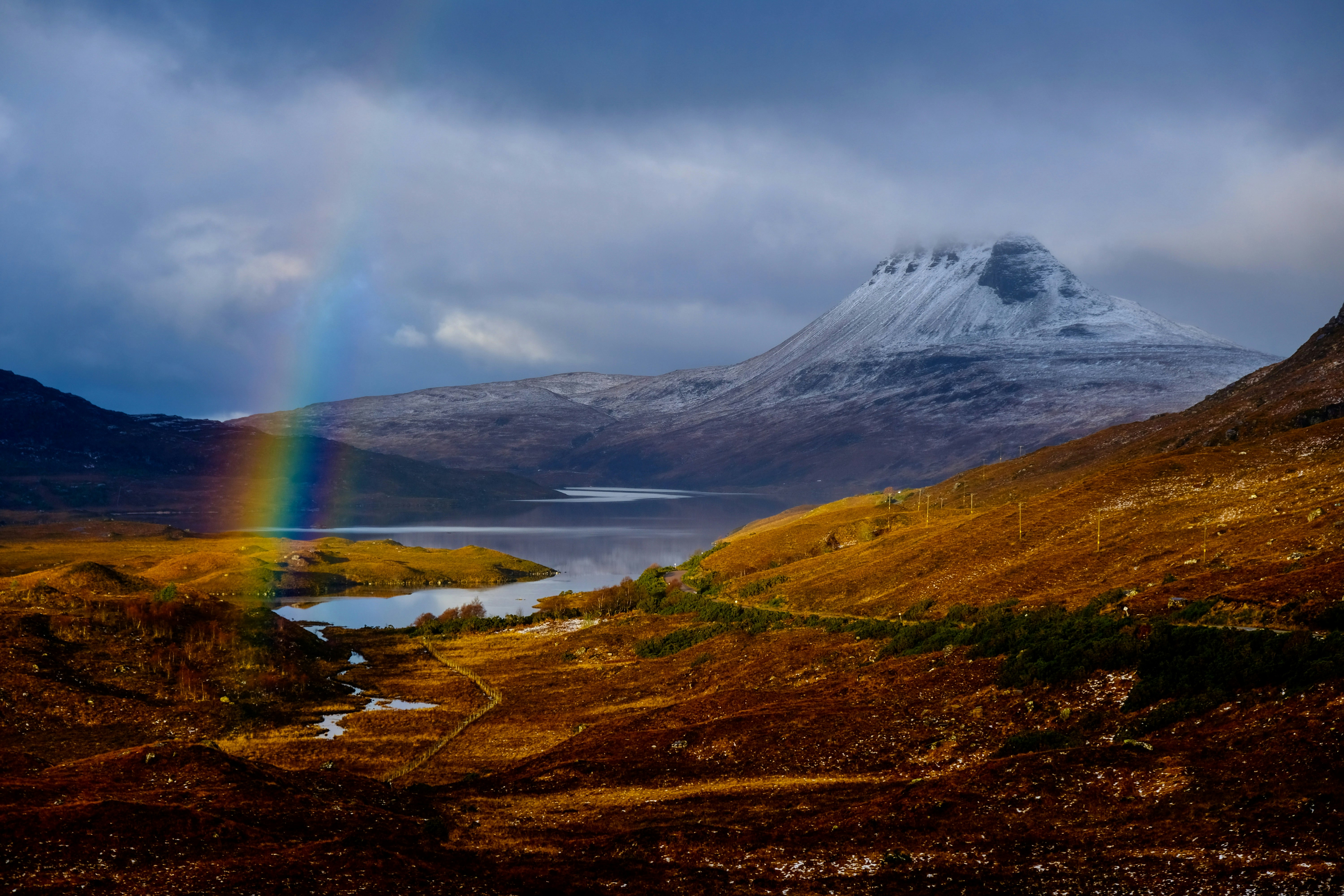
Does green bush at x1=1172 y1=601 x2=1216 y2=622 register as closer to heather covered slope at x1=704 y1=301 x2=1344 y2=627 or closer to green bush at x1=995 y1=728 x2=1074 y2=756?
heather covered slope at x1=704 y1=301 x2=1344 y2=627

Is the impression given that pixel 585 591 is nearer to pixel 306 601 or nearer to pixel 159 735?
pixel 306 601

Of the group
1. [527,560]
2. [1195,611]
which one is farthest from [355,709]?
[527,560]

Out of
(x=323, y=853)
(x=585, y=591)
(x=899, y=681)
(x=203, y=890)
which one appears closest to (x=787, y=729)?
(x=899, y=681)

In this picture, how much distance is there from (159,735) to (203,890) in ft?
81.7

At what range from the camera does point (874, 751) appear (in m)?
29.2

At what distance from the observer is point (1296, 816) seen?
1733cm

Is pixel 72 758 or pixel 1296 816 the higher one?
pixel 1296 816

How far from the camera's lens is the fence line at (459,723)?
36656 millimetres

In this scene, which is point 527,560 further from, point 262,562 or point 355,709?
point 355,709

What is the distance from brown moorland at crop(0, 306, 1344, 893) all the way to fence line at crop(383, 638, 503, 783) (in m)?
0.55

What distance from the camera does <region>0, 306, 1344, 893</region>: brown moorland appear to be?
18641 millimetres

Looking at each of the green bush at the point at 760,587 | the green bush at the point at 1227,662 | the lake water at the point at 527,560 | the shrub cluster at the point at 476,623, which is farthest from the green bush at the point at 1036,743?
the lake water at the point at 527,560

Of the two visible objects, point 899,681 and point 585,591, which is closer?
point 899,681

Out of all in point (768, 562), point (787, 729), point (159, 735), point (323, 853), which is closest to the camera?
point (323, 853)
